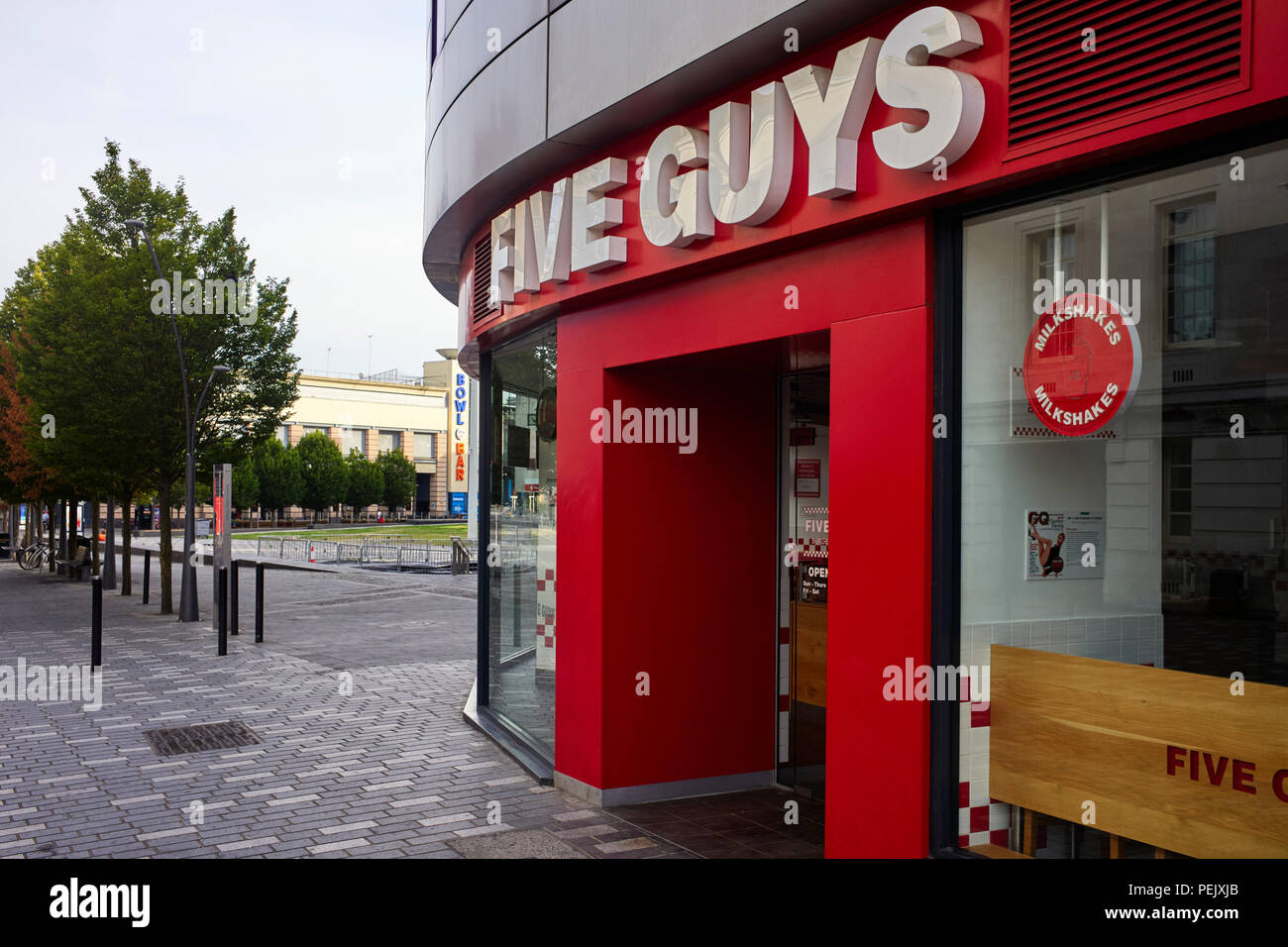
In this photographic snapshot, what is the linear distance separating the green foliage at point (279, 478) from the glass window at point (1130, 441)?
7029 cm

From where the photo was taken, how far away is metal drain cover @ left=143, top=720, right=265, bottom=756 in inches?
332

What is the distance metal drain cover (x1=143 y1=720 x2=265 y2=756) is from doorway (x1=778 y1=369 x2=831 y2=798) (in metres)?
4.45

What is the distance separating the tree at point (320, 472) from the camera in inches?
2901

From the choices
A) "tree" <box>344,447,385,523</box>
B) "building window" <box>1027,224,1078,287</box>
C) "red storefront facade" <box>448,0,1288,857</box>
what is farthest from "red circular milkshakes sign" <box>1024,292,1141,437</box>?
"tree" <box>344,447,385,523</box>

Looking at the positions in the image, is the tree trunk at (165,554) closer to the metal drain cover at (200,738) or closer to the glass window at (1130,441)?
the metal drain cover at (200,738)

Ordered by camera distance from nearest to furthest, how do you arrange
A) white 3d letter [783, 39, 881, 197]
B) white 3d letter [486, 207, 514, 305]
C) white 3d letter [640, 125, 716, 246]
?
white 3d letter [783, 39, 881, 197] → white 3d letter [640, 125, 716, 246] → white 3d letter [486, 207, 514, 305]

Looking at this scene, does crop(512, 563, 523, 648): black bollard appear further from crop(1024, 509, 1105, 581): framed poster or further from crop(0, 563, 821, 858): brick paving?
crop(1024, 509, 1105, 581): framed poster

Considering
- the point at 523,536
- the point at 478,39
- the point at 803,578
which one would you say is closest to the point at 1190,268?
the point at 803,578

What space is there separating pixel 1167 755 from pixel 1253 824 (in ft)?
1.07

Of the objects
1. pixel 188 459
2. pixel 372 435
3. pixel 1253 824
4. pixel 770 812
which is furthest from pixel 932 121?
pixel 372 435

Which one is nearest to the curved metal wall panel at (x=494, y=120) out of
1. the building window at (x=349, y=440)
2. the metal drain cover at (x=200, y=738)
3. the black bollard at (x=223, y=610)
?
the metal drain cover at (x=200, y=738)

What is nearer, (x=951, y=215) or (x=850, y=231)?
(x=951, y=215)

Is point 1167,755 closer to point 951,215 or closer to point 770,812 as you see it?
point 951,215
